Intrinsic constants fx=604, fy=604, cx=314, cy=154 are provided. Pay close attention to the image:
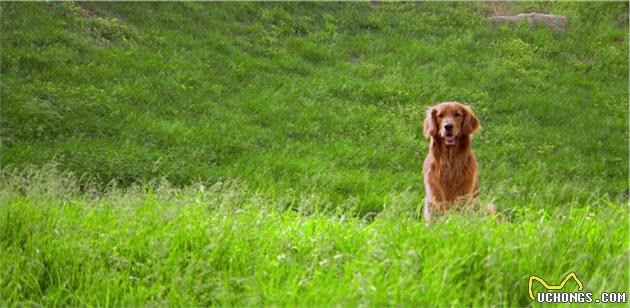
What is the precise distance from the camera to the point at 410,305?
12.1ft

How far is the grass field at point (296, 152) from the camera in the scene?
4.36m

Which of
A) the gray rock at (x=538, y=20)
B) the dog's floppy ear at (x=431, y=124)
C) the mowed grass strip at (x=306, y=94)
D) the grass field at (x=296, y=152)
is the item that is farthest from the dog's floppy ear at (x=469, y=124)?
the gray rock at (x=538, y=20)

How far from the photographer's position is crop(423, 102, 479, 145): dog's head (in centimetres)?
795

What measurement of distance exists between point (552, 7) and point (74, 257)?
92.0 ft

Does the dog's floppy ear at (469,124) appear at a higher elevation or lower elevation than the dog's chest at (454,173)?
higher

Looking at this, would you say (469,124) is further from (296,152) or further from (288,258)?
(296,152)

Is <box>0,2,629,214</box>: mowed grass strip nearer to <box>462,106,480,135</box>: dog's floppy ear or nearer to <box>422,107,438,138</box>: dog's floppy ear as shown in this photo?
<box>462,106,480,135</box>: dog's floppy ear

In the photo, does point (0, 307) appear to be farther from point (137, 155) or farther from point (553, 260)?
point (137, 155)

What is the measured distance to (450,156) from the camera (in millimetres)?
8031

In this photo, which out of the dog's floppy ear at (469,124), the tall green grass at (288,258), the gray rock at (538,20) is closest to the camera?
the tall green grass at (288,258)

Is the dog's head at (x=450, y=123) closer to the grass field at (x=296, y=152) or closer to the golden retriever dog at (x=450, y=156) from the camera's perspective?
the golden retriever dog at (x=450, y=156)

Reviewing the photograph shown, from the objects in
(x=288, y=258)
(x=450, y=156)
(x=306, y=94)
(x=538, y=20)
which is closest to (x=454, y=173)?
(x=450, y=156)

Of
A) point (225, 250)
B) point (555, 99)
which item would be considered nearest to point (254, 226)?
point (225, 250)

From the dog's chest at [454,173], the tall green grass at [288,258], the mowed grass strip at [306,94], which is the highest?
the tall green grass at [288,258]
